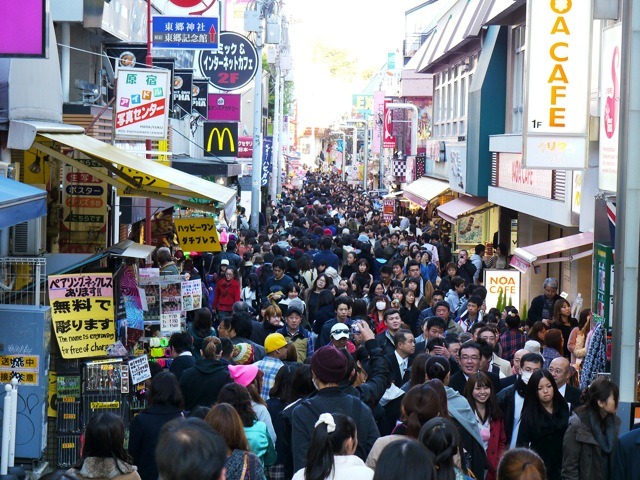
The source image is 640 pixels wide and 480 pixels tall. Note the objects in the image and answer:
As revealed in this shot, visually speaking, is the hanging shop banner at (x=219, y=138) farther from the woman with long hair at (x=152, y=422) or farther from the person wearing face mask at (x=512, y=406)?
the woman with long hair at (x=152, y=422)

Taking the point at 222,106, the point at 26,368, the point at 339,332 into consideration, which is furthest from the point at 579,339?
the point at 222,106

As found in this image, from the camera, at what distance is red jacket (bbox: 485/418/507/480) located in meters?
8.16

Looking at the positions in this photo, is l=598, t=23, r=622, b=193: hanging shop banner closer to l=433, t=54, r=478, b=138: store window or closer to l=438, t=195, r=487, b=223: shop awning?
l=438, t=195, r=487, b=223: shop awning

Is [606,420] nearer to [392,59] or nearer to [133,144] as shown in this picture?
[133,144]

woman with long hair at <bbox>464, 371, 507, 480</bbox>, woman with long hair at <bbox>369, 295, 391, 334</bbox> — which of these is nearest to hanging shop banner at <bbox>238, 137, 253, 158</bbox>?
woman with long hair at <bbox>369, 295, 391, 334</bbox>

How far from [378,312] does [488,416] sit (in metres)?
5.53

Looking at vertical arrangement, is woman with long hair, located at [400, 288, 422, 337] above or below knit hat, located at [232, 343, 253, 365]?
below

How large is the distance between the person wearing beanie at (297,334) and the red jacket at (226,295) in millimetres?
4310

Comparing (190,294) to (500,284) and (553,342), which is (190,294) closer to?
(553,342)

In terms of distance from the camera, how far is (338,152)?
438 ft

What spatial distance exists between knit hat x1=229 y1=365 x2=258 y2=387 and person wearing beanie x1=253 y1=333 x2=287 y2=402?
63 centimetres

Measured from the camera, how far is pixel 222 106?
3522cm

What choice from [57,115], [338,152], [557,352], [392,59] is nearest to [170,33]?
[57,115]

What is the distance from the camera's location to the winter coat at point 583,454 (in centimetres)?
726
